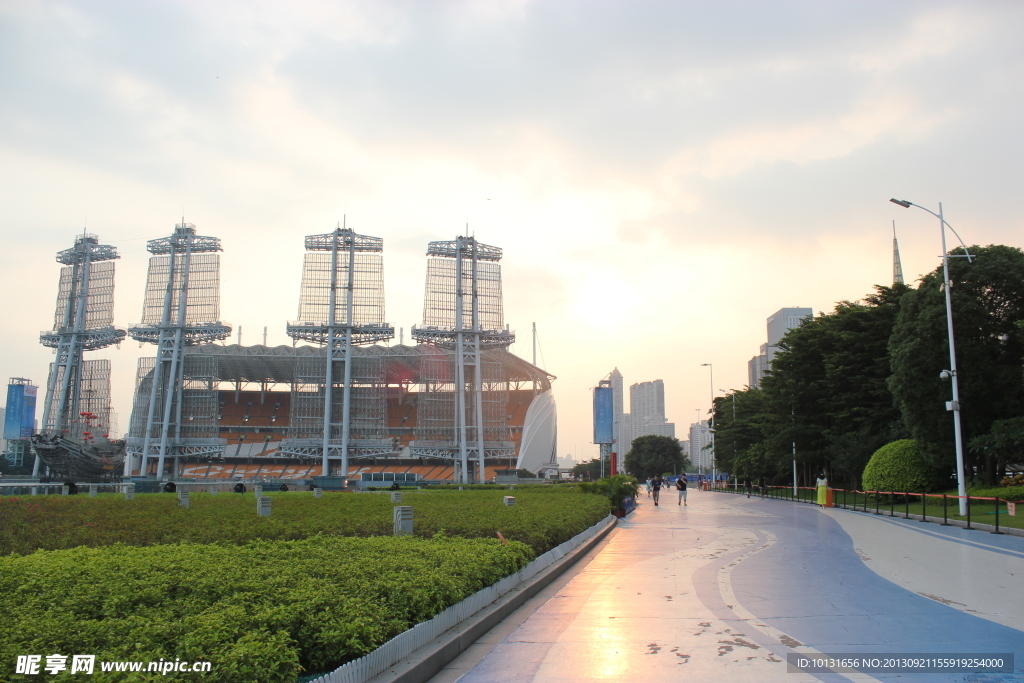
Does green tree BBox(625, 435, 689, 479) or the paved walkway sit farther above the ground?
green tree BBox(625, 435, 689, 479)

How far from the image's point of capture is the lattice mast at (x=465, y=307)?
7319 cm

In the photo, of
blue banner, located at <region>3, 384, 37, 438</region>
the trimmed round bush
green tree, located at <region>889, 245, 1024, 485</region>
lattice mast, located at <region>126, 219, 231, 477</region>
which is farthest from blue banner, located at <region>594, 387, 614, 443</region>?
blue banner, located at <region>3, 384, 37, 438</region>

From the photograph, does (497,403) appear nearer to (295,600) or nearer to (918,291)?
(918,291)

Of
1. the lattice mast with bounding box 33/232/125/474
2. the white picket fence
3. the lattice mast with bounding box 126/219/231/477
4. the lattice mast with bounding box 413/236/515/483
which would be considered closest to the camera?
the white picket fence

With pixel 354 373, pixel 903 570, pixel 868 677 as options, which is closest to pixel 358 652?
pixel 868 677

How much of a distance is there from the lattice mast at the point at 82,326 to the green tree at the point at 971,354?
7678cm

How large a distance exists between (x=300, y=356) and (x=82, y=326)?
2336 centimetres

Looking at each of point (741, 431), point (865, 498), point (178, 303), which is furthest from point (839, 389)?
point (178, 303)

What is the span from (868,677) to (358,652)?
411 centimetres

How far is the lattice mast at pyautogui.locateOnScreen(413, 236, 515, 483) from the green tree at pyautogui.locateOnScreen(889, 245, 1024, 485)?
150 ft

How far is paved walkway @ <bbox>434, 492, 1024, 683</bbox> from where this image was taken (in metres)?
6.64

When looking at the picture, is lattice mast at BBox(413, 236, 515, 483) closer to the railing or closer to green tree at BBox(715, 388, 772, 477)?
green tree at BBox(715, 388, 772, 477)

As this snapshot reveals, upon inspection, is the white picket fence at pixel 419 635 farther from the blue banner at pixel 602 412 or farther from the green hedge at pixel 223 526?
the blue banner at pixel 602 412

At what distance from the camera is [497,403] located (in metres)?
78.6
